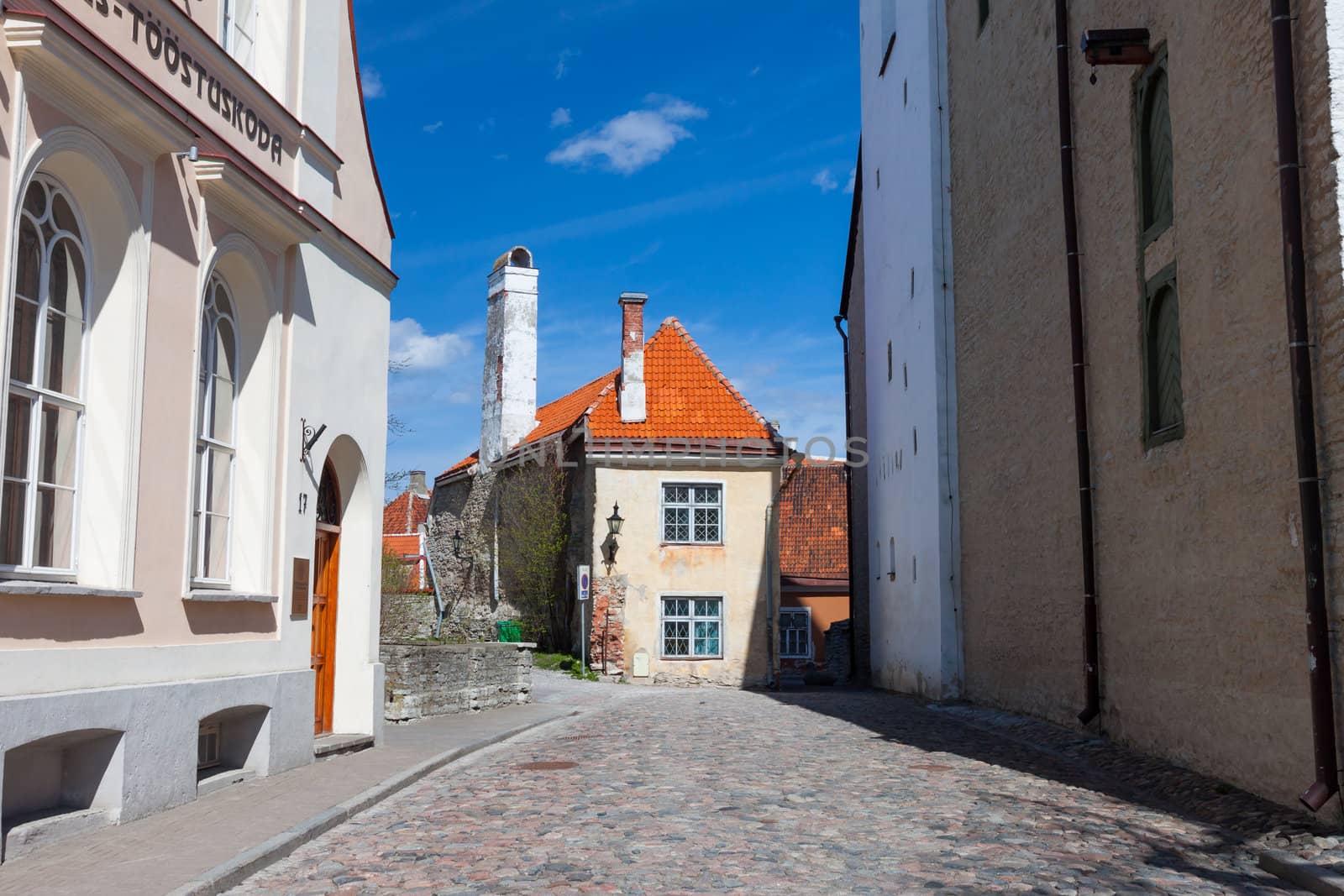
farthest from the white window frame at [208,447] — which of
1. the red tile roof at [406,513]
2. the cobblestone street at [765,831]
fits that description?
the red tile roof at [406,513]

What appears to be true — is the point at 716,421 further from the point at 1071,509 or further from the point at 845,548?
the point at 1071,509

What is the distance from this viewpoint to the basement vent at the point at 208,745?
9711 millimetres

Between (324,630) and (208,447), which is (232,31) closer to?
(208,447)

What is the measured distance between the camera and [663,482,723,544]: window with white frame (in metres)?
28.8

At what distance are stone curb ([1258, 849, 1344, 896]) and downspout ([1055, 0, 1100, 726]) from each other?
631 centimetres

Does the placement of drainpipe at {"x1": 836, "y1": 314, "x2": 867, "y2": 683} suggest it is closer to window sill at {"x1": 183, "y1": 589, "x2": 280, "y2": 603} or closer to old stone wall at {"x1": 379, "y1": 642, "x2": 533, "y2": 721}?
old stone wall at {"x1": 379, "y1": 642, "x2": 533, "y2": 721}

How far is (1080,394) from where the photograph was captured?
13852 mm

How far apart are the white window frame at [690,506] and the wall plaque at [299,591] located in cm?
1765

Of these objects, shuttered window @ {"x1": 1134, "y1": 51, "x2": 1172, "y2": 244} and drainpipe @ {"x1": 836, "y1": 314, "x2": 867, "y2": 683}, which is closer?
shuttered window @ {"x1": 1134, "y1": 51, "x2": 1172, "y2": 244}

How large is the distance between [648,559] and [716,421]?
377cm

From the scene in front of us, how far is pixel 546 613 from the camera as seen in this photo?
3062 centimetres

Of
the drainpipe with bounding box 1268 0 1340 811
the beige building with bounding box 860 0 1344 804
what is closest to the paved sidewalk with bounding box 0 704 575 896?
the drainpipe with bounding box 1268 0 1340 811

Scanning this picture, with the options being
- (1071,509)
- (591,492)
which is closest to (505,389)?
(591,492)

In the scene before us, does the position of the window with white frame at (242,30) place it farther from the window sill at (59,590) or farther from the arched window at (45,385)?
the window sill at (59,590)
